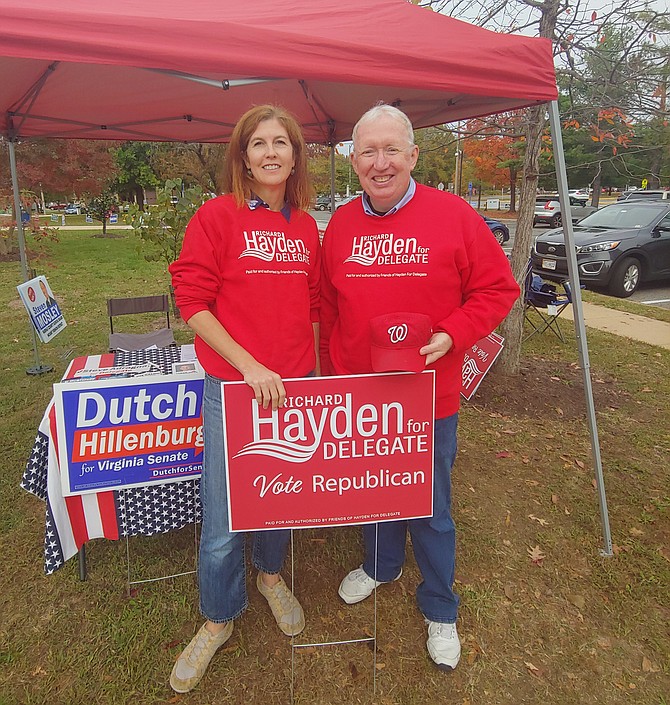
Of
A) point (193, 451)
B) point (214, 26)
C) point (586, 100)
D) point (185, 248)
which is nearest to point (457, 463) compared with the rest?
point (193, 451)

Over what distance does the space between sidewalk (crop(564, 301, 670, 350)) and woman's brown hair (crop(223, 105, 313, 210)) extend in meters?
5.69

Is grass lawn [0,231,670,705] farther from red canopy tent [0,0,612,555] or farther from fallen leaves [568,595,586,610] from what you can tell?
red canopy tent [0,0,612,555]

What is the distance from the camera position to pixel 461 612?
232 cm

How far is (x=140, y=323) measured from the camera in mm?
6812

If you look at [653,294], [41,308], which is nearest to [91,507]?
[41,308]

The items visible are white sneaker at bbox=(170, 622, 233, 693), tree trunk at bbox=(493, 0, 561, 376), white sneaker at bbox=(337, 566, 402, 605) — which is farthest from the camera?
tree trunk at bbox=(493, 0, 561, 376)

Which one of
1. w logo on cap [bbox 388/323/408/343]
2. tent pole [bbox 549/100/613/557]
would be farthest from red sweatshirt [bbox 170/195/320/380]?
tent pole [bbox 549/100/613/557]

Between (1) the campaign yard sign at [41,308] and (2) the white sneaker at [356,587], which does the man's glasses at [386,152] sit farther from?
(1) the campaign yard sign at [41,308]

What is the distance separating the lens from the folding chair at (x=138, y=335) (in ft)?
13.2

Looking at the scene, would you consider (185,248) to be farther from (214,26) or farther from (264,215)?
(214,26)

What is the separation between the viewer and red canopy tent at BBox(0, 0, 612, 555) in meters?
1.65

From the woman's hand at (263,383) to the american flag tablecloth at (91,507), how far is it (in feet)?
2.38

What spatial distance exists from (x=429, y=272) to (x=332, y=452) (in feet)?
2.21

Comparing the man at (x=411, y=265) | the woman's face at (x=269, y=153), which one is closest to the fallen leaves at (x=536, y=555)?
the man at (x=411, y=265)
